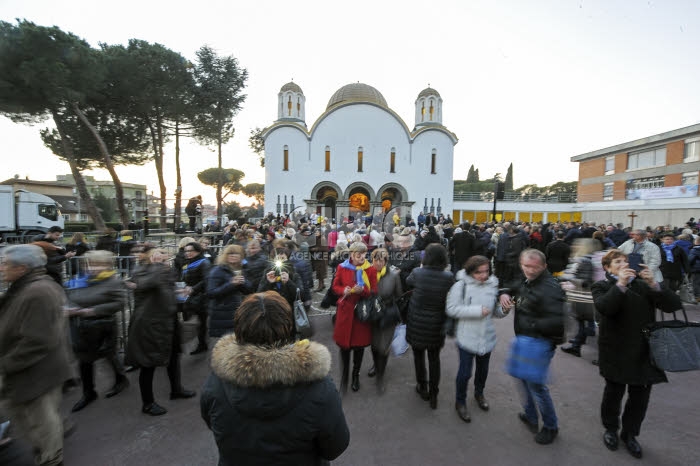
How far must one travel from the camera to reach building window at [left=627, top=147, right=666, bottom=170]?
27547 millimetres

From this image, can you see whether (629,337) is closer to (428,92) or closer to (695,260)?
(695,260)

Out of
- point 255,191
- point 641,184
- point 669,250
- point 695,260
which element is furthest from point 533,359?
point 255,191

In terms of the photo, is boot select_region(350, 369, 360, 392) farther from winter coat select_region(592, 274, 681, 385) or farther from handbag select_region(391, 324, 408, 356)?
winter coat select_region(592, 274, 681, 385)

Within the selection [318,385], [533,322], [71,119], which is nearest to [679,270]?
[533,322]

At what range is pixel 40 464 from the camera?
236 centimetres

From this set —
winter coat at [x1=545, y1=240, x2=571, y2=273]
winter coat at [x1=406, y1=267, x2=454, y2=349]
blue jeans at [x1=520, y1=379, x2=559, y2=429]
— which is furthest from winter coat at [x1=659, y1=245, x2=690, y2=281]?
winter coat at [x1=406, y1=267, x2=454, y2=349]

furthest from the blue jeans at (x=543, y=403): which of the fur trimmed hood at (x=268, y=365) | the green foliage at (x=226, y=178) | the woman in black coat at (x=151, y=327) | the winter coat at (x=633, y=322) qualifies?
the green foliage at (x=226, y=178)

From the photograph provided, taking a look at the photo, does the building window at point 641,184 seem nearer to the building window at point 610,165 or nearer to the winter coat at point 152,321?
the building window at point 610,165

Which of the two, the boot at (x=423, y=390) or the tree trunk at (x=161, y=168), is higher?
the tree trunk at (x=161, y=168)

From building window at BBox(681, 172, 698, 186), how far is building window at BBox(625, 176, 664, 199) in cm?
162

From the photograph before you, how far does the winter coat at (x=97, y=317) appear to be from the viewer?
3221 mm

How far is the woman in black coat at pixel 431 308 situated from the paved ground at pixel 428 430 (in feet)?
1.60

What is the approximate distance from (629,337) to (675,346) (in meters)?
0.27

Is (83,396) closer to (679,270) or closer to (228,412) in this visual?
A: (228,412)
